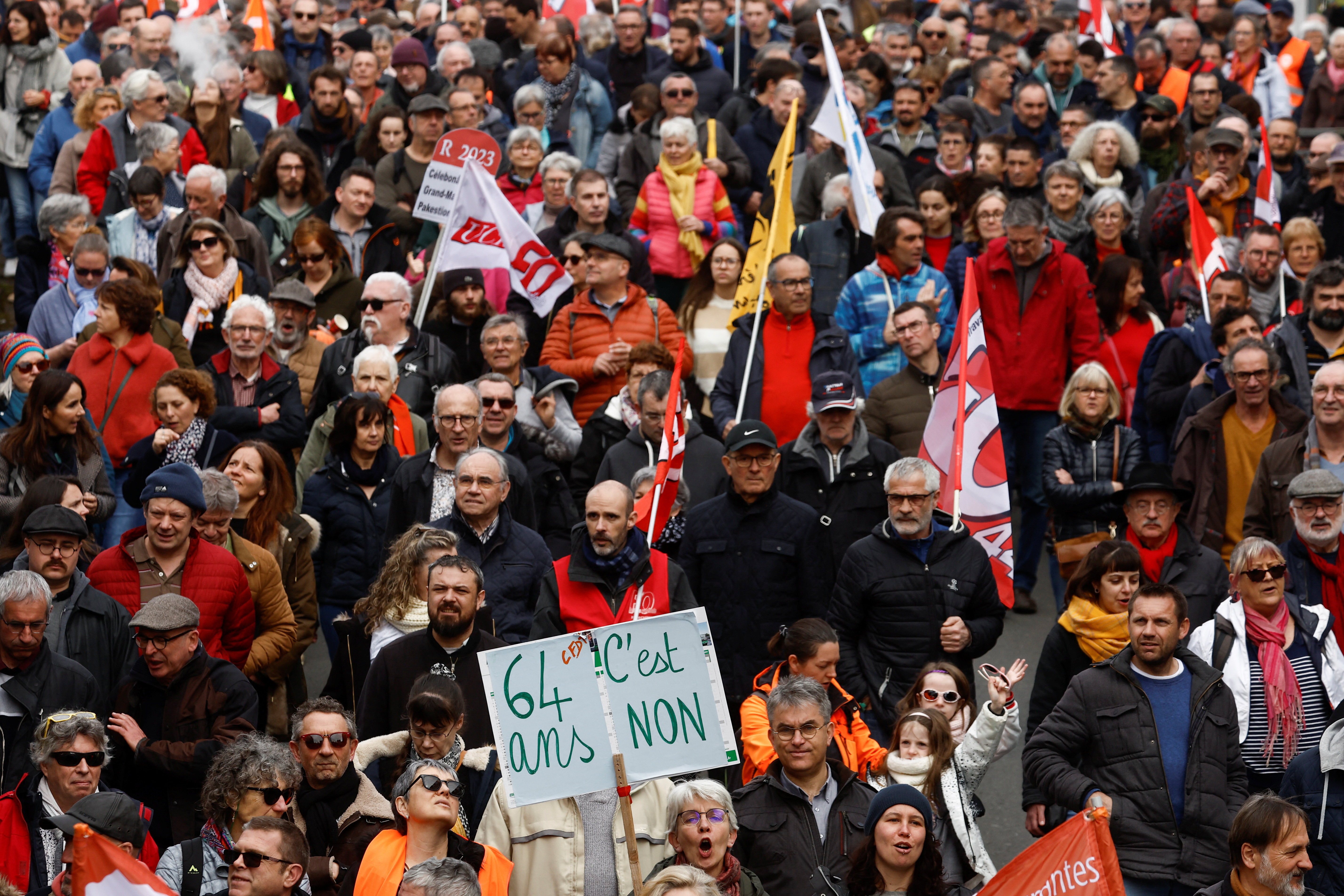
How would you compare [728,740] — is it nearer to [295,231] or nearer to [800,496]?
[800,496]

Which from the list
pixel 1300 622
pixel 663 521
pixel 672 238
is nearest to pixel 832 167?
pixel 672 238

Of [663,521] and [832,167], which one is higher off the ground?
[832,167]

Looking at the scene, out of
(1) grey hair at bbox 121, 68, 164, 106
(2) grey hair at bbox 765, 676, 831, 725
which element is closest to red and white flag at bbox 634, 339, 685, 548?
(2) grey hair at bbox 765, 676, 831, 725

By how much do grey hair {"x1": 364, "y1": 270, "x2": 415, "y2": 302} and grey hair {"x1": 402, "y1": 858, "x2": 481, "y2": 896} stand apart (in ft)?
18.2

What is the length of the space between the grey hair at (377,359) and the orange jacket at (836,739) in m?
3.33

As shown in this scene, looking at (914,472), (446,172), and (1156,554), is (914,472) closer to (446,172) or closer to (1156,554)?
(1156,554)

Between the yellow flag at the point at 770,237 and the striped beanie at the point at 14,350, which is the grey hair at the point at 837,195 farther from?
the striped beanie at the point at 14,350

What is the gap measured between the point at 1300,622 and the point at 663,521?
3018mm

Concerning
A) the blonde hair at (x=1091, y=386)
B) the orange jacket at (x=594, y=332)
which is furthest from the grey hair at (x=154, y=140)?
the blonde hair at (x=1091, y=386)

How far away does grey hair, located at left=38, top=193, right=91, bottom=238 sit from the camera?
12.0 m

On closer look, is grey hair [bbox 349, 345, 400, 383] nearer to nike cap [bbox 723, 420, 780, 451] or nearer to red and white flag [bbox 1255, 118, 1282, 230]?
nike cap [bbox 723, 420, 780, 451]

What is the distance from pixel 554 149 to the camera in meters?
14.5

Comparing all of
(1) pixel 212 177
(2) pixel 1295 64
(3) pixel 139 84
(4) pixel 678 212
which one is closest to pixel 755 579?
(4) pixel 678 212

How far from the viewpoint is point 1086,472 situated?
34.0 feet
